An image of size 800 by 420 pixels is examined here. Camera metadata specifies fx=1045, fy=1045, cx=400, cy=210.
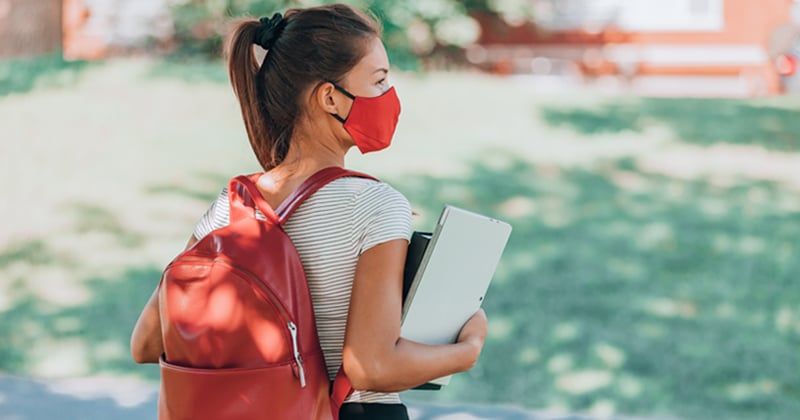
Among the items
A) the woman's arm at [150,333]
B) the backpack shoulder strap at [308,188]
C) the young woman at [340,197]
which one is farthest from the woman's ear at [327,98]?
the woman's arm at [150,333]

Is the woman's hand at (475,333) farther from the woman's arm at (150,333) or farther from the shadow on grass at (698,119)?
the shadow on grass at (698,119)

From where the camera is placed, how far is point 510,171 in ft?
29.4

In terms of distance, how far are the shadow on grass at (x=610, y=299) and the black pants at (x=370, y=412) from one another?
3.57 metres

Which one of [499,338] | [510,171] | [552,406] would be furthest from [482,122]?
[552,406]

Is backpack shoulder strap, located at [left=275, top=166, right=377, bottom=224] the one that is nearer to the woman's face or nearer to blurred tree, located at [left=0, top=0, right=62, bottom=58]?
the woman's face

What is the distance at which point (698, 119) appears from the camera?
10.2 meters

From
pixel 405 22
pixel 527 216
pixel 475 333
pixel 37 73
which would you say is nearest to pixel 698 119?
pixel 527 216

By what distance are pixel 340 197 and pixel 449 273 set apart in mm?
305

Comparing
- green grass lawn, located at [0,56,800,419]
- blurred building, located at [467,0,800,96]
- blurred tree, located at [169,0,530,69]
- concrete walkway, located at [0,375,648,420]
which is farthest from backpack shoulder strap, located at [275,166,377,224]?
blurred building, located at [467,0,800,96]

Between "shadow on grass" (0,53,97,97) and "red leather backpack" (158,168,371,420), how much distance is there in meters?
9.60

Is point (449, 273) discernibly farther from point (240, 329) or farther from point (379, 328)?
point (240, 329)

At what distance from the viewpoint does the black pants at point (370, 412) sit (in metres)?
2.16

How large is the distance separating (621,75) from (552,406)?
10739 millimetres

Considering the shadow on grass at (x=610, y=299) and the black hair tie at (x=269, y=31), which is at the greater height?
the black hair tie at (x=269, y=31)
